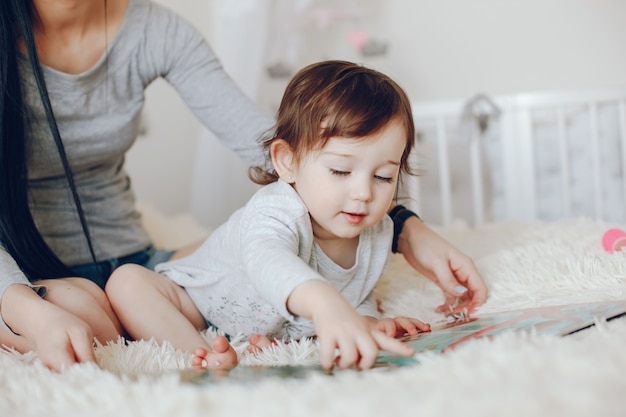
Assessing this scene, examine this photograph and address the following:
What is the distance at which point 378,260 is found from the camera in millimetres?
963

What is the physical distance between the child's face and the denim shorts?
0.42 metres

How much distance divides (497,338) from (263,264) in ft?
0.81

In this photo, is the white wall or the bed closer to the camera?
the bed

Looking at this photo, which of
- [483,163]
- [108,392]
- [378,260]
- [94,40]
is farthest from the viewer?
[483,163]

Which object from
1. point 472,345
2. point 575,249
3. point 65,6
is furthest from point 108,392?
point 575,249

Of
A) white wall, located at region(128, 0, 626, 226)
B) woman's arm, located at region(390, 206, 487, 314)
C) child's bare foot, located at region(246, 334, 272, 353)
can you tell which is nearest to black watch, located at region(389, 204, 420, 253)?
woman's arm, located at region(390, 206, 487, 314)

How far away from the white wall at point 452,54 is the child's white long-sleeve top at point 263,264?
3.59 feet

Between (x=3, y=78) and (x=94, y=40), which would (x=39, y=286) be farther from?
(x=94, y=40)

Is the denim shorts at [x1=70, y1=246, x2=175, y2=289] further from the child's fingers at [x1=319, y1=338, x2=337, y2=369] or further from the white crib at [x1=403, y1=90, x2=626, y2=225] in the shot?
the white crib at [x1=403, y1=90, x2=626, y2=225]

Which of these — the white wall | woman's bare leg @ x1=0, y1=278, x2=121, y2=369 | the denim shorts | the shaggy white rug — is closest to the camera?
the shaggy white rug

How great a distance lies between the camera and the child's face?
80 centimetres

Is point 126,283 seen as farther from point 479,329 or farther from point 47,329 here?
point 479,329

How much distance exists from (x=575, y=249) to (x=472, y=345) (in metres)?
0.56

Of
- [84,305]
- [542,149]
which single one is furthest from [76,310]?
[542,149]
